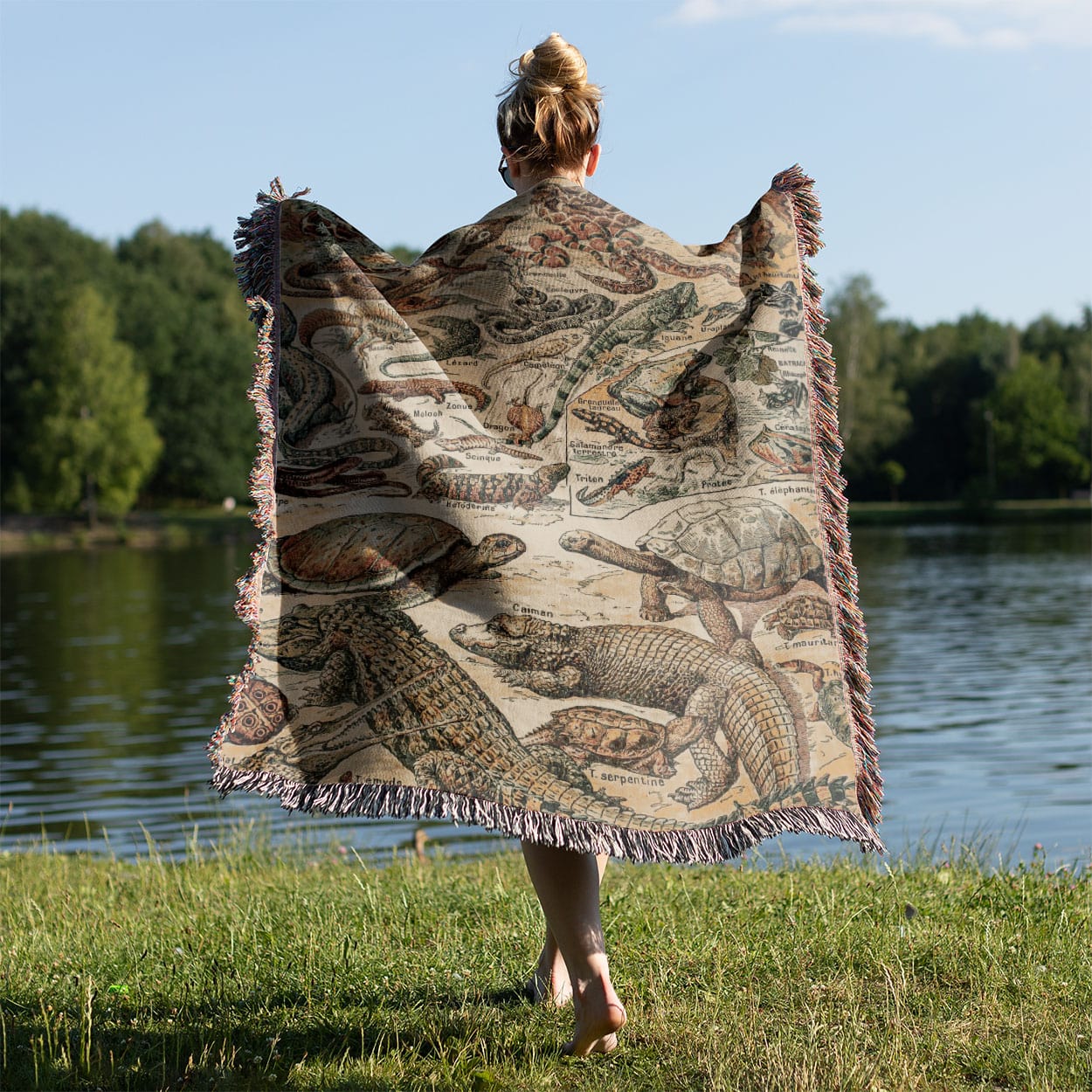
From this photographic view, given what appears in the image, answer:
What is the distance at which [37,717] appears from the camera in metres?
15.9

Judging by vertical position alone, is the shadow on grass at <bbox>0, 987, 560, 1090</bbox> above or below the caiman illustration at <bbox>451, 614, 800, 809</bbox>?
below

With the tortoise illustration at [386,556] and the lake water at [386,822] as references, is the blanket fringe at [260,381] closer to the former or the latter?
the tortoise illustration at [386,556]

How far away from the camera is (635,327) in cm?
348

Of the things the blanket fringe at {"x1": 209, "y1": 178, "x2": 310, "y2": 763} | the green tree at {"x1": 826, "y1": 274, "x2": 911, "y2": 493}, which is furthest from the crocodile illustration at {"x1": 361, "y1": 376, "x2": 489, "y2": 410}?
the green tree at {"x1": 826, "y1": 274, "x2": 911, "y2": 493}

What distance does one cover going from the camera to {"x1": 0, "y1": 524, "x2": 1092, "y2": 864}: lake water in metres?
9.59

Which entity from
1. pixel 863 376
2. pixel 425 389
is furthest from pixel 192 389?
pixel 425 389

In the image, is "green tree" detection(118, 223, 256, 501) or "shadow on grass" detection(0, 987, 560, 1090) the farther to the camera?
"green tree" detection(118, 223, 256, 501)

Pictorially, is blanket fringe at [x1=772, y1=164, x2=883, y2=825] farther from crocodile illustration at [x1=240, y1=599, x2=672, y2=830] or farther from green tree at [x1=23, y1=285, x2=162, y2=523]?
green tree at [x1=23, y1=285, x2=162, y2=523]

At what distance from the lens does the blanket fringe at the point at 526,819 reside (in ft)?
10.2

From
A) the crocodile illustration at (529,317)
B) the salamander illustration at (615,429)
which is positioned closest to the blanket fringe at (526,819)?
the salamander illustration at (615,429)

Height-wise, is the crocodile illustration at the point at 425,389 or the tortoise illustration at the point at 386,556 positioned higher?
the crocodile illustration at the point at 425,389

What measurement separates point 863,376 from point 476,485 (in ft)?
232

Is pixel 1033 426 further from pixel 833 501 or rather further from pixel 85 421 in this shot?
pixel 833 501

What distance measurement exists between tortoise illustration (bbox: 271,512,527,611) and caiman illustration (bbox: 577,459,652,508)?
8.6 inches
